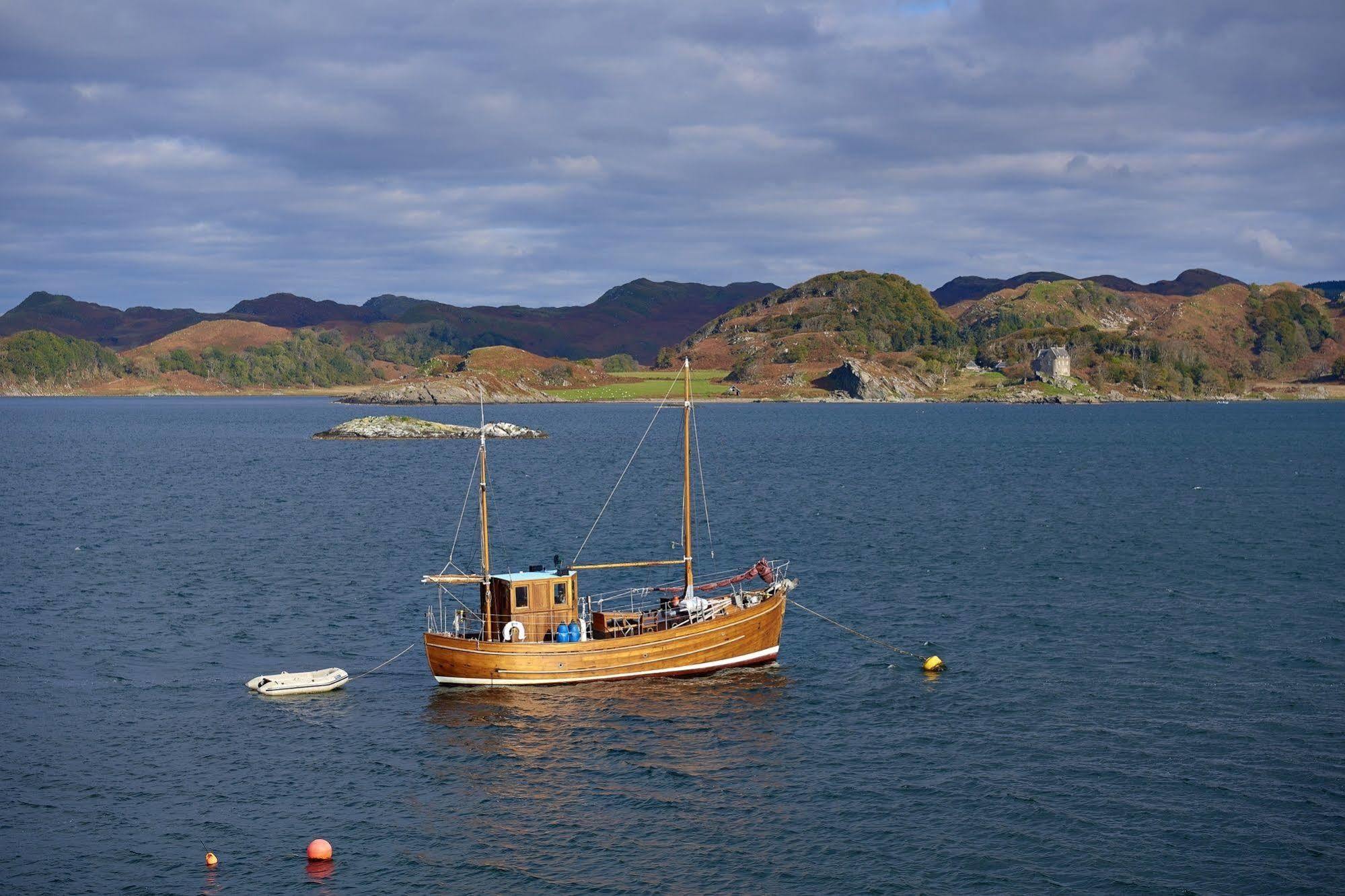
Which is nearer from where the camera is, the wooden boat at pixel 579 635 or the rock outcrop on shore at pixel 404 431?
the wooden boat at pixel 579 635

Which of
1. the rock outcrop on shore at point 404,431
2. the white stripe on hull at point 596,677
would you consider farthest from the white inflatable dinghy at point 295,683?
the rock outcrop on shore at point 404,431

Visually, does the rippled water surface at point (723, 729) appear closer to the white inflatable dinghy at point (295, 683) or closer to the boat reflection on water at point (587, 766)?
the boat reflection on water at point (587, 766)

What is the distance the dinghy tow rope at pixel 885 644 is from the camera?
47.0 meters

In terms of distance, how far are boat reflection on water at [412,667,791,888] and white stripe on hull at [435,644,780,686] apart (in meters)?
0.31

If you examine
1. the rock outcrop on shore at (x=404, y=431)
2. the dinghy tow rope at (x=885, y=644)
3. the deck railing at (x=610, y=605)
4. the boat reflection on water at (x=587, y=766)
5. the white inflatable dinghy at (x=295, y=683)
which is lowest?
the boat reflection on water at (x=587, y=766)

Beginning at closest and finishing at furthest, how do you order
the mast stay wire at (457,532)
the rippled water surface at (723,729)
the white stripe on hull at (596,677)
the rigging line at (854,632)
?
the rippled water surface at (723,729)
the white stripe on hull at (596,677)
the rigging line at (854,632)
the mast stay wire at (457,532)

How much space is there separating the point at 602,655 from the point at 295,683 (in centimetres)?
1149

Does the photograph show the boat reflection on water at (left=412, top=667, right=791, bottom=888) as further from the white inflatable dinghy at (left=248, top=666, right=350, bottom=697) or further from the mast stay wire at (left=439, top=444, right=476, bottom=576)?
the mast stay wire at (left=439, top=444, right=476, bottom=576)

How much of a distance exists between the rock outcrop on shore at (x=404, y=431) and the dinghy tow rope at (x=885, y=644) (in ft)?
455

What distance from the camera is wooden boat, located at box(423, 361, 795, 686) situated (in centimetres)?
4528

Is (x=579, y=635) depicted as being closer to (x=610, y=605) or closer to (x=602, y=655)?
(x=602, y=655)

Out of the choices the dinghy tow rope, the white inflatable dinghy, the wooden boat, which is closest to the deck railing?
the wooden boat

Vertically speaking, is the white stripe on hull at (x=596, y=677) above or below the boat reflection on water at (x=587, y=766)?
above

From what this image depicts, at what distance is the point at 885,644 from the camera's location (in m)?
51.3
